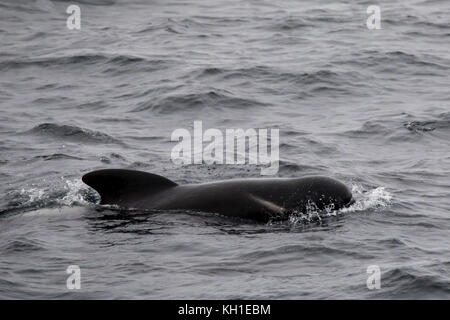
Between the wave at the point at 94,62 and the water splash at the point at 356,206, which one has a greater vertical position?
the wave at the point at 94,62

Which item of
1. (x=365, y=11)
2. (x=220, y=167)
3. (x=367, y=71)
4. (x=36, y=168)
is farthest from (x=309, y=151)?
(x=365, y=11)

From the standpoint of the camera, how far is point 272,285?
11.8m

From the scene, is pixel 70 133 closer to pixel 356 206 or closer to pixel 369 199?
pixel 369 199

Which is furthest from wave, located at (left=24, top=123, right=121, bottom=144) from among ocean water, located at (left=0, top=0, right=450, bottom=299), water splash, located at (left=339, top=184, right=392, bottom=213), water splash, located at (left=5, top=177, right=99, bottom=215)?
water splash, located at (left=339, top=184, right=392, bottom=213)

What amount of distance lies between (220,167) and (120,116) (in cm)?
484

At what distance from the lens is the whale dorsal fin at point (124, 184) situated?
14617 mm

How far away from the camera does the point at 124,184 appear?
1471cm

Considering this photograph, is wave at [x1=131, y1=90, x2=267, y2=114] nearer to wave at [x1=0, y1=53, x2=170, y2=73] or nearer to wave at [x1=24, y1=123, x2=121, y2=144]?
wave at [x1=24, y1=123, x2=121, y2=144]

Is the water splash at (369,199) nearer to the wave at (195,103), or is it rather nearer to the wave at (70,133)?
the wave at (70,133)

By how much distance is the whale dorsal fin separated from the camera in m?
14.6

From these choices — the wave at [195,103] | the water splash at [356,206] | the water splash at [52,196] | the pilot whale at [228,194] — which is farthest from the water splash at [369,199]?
the wave at [195,103]

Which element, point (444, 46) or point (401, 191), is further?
point (444, 46)
